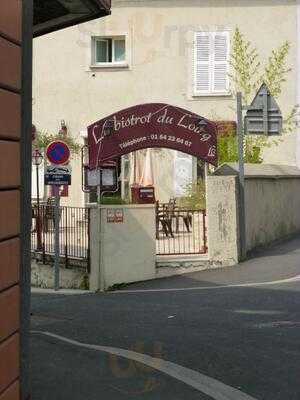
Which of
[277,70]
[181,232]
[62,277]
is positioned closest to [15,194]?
[62,277]

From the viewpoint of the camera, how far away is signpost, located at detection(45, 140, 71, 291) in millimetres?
14398

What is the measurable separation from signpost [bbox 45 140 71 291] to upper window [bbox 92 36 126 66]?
10.1 metres

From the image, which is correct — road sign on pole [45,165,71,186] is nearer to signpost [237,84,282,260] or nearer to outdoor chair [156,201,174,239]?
outdoor chair [156,201,174,239]

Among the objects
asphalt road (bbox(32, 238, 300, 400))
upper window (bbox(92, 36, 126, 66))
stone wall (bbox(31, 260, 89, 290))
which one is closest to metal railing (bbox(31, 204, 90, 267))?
stone wall (bbox(31, 260, 89, 290))

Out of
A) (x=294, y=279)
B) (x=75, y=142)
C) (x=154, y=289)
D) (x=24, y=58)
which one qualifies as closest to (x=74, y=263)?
(x=154, y=289)

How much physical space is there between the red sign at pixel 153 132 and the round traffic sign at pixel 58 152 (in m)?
1.04

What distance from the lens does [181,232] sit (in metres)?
16.3

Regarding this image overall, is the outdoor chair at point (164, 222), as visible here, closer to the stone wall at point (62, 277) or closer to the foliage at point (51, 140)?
the stone wall at point (62, 277)

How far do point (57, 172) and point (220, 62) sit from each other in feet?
34.8

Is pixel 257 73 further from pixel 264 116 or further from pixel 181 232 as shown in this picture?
pixel 181 232

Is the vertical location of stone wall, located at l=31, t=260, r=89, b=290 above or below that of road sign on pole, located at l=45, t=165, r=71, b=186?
below

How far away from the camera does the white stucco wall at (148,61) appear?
75.9ft

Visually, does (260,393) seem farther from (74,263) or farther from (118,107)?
(118,107)

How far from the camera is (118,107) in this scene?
23625mm
